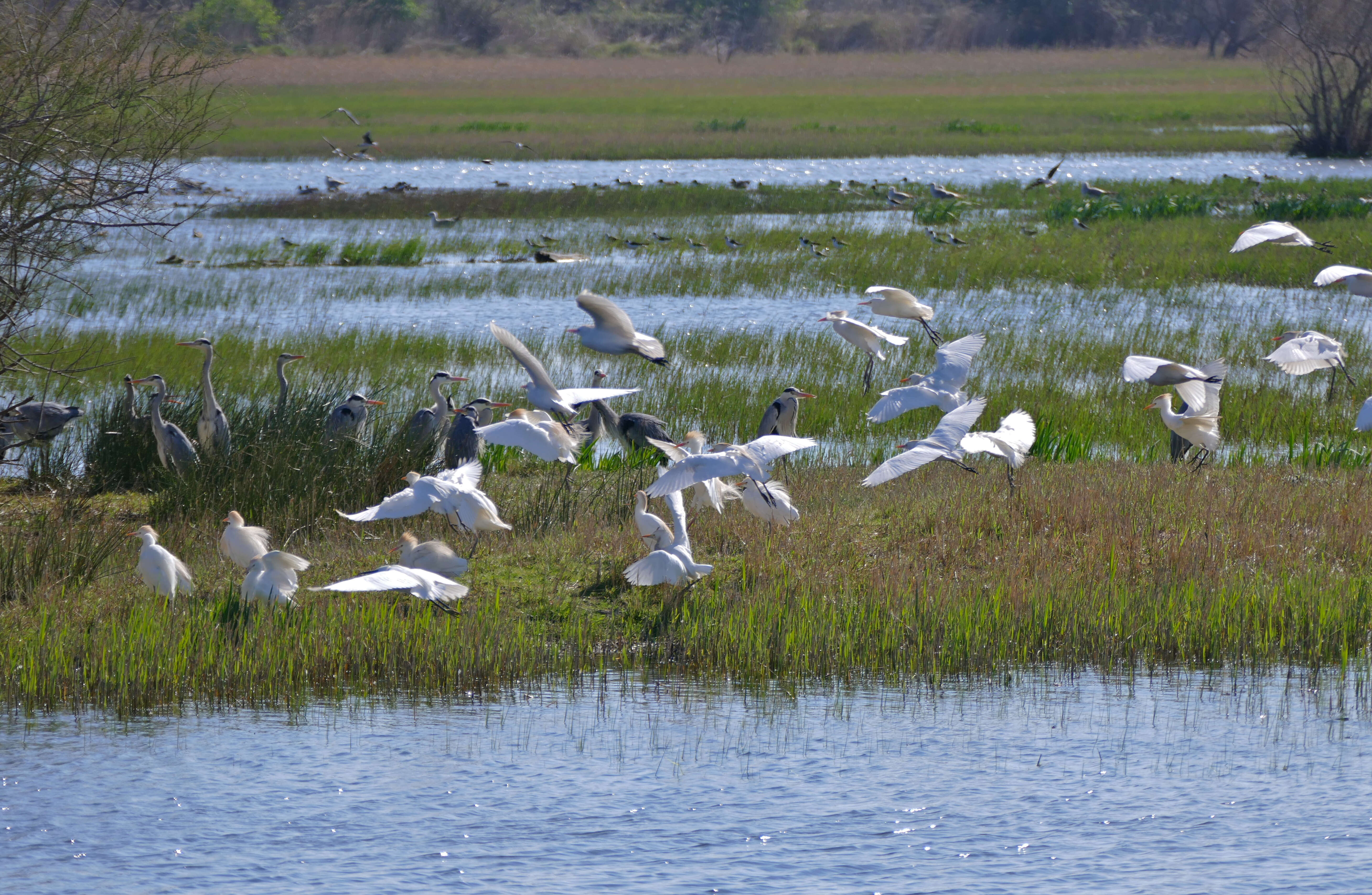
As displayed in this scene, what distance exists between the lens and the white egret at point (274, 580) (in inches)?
287

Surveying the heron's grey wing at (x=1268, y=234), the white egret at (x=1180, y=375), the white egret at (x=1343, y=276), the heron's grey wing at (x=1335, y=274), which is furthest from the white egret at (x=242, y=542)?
the heron's grey wing at (x=1268, y=234)

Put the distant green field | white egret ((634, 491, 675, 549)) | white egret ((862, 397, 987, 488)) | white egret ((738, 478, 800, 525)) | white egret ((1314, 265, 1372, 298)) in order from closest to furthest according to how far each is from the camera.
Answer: white egret ((862, 397, 987, 488))
white egret ((634, 491, 675, 549))
white egret ((738, 478, 800, 525))
white egret ((1314, 265, 1372, 298))
the distant green field

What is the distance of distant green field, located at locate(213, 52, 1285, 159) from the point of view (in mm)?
43469

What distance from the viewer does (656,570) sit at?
725 cm

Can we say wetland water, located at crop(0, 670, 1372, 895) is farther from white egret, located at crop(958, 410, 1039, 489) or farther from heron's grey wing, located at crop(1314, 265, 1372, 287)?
heron's grey wing, located at crop(1314, 265, 1372, 287)

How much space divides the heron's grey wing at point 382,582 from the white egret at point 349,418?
354 cm

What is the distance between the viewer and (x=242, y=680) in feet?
22.2

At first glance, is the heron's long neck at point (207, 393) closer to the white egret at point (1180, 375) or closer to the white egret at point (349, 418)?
the white egret at point (349, 418)

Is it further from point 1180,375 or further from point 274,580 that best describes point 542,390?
point 1180,375

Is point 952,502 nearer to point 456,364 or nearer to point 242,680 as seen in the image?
point 242,680

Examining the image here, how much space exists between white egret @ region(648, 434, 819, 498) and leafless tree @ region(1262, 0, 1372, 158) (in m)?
29.5

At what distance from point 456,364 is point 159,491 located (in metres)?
6.21

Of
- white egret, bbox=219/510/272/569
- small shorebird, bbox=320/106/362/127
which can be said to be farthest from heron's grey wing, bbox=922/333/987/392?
small shorebird, bbox=320/106/362/127

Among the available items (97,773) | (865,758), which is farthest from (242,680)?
(865,758)
